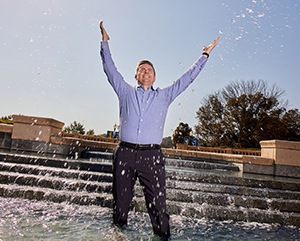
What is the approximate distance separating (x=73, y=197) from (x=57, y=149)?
5.43 meters

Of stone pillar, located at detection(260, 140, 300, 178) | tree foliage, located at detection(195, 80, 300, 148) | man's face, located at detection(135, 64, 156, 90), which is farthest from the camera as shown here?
tree foliage, located at detection(195, 80, 300, 148)

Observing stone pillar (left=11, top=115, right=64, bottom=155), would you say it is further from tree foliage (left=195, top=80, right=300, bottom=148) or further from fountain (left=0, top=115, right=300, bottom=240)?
tree foliage (left=195, top=80, right=300, bottom=148)

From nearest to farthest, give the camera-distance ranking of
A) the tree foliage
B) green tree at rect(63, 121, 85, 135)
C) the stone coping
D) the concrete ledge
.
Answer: the stone coping
the concrete ledge
the tree foliage
green tree at rect(63, 121, 85, 135)

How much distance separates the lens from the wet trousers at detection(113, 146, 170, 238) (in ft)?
7.00

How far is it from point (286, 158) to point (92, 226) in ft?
26.3

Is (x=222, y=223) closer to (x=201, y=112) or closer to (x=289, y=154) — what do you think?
(x=289, y=154)

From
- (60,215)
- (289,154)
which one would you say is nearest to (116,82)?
(60,215)

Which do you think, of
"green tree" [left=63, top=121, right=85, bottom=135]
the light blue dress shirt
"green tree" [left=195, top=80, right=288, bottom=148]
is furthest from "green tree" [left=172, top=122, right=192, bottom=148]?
the light blue dress shirt

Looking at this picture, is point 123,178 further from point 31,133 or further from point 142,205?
point 31,133

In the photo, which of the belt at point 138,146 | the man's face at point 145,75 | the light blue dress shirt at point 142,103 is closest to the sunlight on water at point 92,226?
the belt at point 138,146

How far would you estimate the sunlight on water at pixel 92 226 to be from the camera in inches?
92.0

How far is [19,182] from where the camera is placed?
13.9 ft

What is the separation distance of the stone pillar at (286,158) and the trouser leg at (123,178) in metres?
7.80

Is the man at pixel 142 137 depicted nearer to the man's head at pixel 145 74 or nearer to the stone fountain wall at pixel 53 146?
the man's head at pixel 145 74
